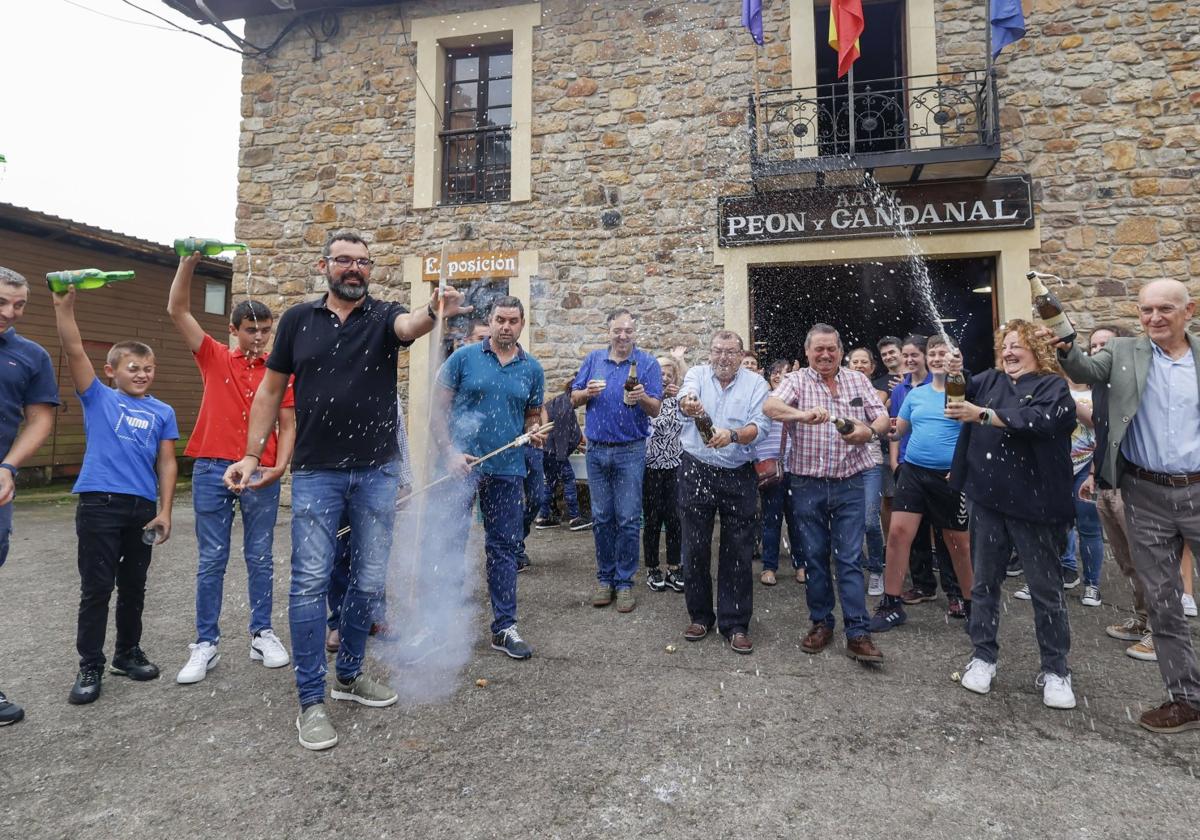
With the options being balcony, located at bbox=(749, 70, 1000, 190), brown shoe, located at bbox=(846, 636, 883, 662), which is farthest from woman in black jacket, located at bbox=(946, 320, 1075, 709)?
balcony, located at bbox=(749, 70, 1000, 190)

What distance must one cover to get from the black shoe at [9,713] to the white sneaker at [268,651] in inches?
38.5

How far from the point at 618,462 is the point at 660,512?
79cm

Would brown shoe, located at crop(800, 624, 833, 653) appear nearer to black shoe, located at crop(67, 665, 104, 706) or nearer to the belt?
the belt

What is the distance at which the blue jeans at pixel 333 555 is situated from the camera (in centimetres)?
287

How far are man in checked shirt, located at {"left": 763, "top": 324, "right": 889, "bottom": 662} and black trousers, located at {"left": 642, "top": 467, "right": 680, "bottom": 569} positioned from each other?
1.41m

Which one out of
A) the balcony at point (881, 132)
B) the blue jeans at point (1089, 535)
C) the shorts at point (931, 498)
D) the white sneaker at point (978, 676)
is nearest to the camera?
the white sneaker at point (978, 676)

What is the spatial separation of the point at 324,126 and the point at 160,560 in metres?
6.29

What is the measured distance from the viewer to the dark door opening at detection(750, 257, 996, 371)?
8711 mm

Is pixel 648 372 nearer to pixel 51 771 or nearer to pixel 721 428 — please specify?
pixel 721 428

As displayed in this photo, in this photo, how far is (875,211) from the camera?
7.80 meters

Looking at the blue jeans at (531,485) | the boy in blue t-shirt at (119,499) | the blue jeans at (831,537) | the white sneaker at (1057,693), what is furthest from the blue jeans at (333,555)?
the white sneaker at (1057,693)

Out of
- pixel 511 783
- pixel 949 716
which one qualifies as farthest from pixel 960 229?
pixel 511 783

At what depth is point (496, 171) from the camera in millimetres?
9195

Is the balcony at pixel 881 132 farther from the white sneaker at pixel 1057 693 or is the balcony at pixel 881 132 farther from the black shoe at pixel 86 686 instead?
the black shoe at pixel 86 686
